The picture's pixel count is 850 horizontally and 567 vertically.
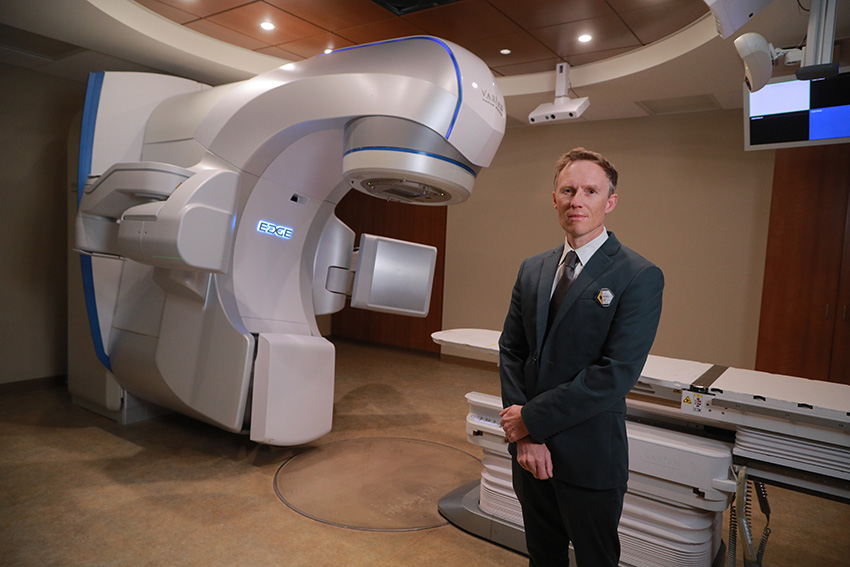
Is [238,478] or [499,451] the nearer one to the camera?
[499,451]

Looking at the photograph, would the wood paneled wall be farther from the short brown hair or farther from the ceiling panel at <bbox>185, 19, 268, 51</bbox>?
the short brown hair

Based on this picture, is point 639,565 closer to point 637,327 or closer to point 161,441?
point 637,327

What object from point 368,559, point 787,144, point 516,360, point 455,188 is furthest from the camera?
point 787,144

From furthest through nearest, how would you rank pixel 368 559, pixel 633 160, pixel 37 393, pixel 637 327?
1. pixel 633 160
2. pixel 37 393
3. pixel 368 559
4. pixel 637 327

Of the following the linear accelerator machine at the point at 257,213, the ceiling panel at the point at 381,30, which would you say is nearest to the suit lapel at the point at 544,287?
the linear accelerator machine at the point at 257,213

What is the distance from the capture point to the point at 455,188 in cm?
237

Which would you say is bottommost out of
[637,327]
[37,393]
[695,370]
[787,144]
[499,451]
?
[37,393]

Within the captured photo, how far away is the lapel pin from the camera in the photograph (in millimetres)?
1345

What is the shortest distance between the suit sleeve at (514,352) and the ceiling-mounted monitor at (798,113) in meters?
2.44

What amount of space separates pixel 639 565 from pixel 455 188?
1621mm

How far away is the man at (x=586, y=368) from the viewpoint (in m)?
1.34

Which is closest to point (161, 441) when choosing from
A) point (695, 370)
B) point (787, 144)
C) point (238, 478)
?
point (238, 478)

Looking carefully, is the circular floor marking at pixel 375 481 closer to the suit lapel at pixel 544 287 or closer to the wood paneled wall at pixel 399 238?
the suit lapel at pixel 544 287

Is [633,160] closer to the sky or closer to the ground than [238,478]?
closer to the sky
